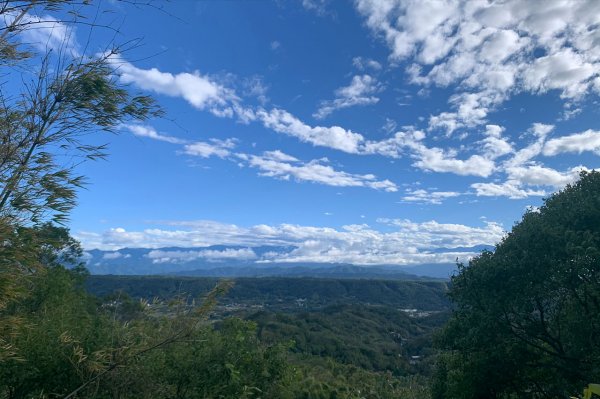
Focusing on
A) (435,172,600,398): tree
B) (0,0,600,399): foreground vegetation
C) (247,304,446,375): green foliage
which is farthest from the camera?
(247,304,446,375): green foliage

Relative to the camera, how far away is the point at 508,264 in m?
15.9

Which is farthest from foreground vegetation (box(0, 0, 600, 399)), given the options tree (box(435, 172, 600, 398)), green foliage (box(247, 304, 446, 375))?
green foliage (box(247, 304, 446, 375))

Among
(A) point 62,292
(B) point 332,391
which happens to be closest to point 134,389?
(B) point 332,391

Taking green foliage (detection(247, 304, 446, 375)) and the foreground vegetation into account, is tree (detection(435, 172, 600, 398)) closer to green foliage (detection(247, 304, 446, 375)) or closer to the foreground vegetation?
the foreground vegetation

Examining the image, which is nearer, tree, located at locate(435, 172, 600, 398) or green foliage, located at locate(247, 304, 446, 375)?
tree, located at locate(435, 172, 600, 398)

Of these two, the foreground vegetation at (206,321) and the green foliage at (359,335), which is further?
the green foliage at (359,335)

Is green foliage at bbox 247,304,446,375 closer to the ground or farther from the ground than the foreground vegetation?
closer to the ground

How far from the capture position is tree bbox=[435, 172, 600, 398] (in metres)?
14.1

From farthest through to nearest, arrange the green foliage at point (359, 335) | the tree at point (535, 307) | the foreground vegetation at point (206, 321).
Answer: the green foliage at point (359, 335)
the tree at point (535, 307)
the foreground vegetation at point (206, 321)

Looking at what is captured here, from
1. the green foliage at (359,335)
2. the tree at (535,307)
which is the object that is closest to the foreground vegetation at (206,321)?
the tree at (535,307)

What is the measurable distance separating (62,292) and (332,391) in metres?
20.9

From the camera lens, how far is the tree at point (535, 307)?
14.1m

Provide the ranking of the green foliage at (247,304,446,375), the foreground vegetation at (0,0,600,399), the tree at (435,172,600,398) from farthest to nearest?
1. the green foliage at (247,304,446,375)
2. the tree at (435,172,600,398)
3. the foreground vegetation at (0,0,600,399)

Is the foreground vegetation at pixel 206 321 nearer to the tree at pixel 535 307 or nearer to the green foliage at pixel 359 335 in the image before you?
the tree at pixel 535 307
